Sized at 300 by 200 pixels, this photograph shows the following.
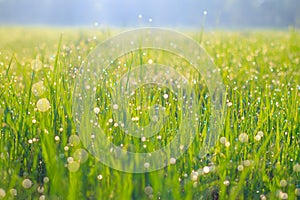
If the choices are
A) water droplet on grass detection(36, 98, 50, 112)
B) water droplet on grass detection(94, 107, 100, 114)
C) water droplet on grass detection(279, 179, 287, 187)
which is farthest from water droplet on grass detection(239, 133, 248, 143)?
water droplet on grass detection(36, 98, 50, 112)

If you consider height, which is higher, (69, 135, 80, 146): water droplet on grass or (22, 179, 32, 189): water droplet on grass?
(69, 135, 80, 146): water droplet on grass

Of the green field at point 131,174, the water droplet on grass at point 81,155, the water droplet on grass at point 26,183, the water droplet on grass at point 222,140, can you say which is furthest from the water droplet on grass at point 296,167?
the water droplet on grass at point 26,183

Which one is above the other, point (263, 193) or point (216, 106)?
point (216, 106)

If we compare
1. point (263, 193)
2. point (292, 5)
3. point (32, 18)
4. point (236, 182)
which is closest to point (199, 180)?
point (236, 182)

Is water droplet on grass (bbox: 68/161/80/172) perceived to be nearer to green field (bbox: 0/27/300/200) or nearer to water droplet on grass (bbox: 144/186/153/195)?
green field (bbox: 0/27/300/200)

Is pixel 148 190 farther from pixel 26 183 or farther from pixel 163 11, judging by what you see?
pixel 163 11

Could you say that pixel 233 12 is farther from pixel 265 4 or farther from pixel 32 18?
pixel 32 18

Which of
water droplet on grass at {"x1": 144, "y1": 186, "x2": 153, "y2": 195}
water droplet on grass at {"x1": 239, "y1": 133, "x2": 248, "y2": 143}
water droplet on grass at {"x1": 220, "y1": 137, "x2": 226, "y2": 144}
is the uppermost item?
water droplet on grass at {"x1": 239, "y1": 133, "x2": 248, "y2": 143}

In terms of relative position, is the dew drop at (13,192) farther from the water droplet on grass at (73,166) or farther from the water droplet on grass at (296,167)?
the water droplet on grass at (296,167)
